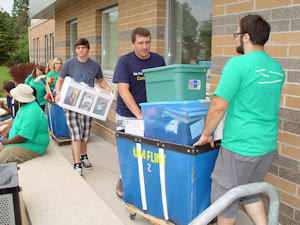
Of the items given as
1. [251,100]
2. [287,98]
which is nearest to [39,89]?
[287,98]

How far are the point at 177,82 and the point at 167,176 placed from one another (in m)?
0.78

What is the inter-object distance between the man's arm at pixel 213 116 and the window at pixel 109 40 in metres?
4.79

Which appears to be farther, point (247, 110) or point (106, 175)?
→ point (106, 175)

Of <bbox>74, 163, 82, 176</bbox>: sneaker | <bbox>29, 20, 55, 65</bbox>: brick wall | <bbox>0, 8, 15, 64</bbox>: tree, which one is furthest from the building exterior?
<bbox>0, 8, 15, 64</bbox>: tree

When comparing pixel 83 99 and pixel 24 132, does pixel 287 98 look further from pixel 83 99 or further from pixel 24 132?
pixel 24 132

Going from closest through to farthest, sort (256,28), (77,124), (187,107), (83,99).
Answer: (256,28) < (187,107) < (83,99) < (77,124)

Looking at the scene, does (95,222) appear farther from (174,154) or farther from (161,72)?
(161,72)

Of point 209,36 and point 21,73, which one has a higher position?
point 209,36

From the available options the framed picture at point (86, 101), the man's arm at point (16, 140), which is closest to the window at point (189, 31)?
the framed picture at point (86, 101)

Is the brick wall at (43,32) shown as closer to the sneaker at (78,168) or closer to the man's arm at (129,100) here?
the sneaker at (78,168)

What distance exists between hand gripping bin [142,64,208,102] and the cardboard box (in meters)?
1.70

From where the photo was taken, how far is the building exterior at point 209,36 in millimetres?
2891

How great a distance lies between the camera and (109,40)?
7320mm

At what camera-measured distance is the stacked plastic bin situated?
8.20 feet
